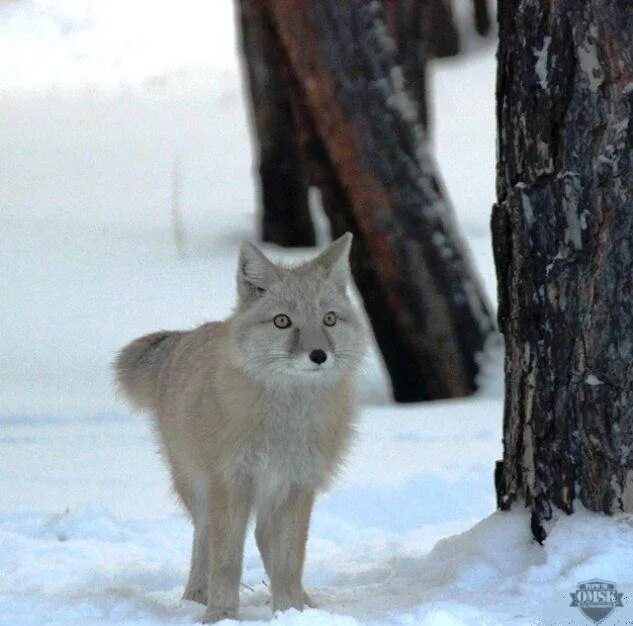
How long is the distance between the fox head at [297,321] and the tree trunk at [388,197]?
12.8 ft

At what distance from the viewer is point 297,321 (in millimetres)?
4680

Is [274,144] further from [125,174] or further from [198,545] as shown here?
[198,545]

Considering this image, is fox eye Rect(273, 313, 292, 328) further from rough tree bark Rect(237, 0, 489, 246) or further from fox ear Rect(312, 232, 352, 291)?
rough tree bark Rect(237, 0, 489, 246)

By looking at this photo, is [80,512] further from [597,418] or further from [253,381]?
[597,418]

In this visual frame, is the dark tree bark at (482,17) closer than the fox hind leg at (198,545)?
No

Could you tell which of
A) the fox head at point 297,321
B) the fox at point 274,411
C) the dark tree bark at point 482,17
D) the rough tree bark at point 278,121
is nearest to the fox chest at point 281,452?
the fox at point 274,411

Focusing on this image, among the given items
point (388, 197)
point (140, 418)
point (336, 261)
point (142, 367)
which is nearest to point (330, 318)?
point (336, 261)

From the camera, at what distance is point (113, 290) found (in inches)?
474

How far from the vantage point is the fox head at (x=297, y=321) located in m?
4.63

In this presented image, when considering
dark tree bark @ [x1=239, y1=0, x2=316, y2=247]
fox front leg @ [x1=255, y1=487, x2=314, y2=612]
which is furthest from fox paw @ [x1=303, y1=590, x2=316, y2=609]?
dark tree bark @ [x1=239, y1=0, x2=316, y2=247]

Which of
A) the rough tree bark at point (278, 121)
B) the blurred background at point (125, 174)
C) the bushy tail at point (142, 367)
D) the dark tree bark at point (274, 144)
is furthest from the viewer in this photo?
the dark tree bark at point (274, 144)

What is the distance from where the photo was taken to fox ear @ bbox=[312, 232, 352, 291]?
4891 millimetres

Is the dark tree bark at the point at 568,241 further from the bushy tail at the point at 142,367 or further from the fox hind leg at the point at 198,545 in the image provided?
the bushy tail at the point at 142,367

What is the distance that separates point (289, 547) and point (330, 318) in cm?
79
